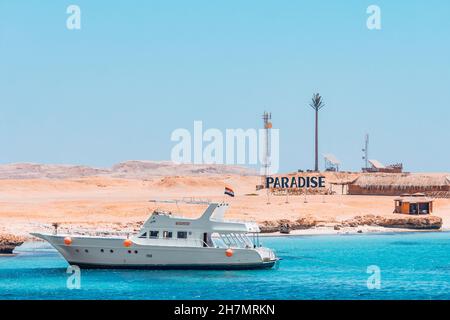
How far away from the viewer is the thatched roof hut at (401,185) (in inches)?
4530

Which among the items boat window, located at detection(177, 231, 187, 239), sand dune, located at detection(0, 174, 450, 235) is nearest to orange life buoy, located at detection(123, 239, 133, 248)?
boat window, located at detection(177, 231, 187, 239)

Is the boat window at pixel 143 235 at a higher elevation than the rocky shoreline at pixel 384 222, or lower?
higher

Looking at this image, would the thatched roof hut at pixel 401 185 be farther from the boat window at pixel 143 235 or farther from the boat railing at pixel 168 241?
the boat window at pixel 143 235

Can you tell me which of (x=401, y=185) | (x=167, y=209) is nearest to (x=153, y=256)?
(x=167, y=209)

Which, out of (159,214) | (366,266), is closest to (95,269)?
(159,214)

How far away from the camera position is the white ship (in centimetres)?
5534

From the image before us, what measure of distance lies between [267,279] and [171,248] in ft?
19.0

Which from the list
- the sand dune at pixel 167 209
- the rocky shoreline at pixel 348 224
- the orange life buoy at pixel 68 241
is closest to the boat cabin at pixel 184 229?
the orange life buoy at pixel 68 241

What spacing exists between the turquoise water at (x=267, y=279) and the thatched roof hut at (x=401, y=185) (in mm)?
45690

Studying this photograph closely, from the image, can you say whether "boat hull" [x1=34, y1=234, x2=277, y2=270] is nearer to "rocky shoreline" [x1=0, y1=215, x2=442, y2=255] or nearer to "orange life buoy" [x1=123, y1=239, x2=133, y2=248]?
"orange life buoy" [x1=123, y1=239, x2=133, y2=248]
